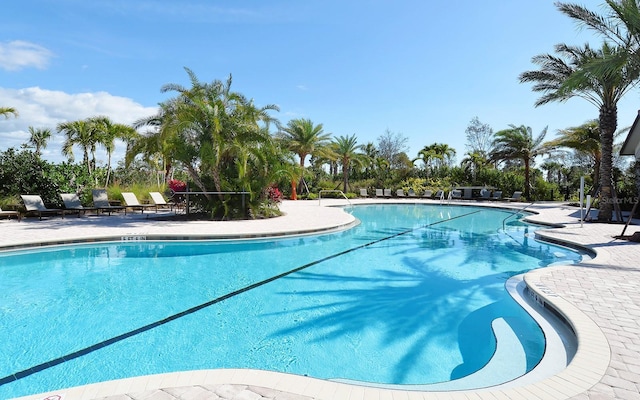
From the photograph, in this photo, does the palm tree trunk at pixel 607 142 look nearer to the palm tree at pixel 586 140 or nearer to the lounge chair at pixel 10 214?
the palm tree at pixel 586 140

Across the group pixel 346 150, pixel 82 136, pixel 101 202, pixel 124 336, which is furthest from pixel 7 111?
pixel 346 150

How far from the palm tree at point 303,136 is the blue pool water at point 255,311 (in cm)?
1924

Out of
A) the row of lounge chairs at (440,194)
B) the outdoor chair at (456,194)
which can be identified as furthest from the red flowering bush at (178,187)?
the outdoor chair at (456,194)

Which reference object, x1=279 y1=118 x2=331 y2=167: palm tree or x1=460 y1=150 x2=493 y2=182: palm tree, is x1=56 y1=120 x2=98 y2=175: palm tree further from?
x1=460 y1=150 x2=493 y2=182: palm tree

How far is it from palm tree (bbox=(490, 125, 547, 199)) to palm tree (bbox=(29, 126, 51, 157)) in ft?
143

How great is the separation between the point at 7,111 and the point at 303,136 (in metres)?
18.3

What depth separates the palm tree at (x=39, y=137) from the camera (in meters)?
35.8

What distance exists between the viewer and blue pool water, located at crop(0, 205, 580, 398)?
400cm

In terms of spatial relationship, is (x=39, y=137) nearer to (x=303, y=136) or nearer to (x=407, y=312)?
(x=303, y=136)

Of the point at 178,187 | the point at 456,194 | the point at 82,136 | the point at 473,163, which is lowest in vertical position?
the point at 456,194

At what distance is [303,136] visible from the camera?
2855 cm

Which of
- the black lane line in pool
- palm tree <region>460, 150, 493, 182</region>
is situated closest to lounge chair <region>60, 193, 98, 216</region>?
the black lane line in pool

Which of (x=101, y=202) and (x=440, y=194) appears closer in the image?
(x=101, y=202)

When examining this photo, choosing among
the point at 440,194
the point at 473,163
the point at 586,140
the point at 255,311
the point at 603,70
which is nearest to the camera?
the point at 255,311
